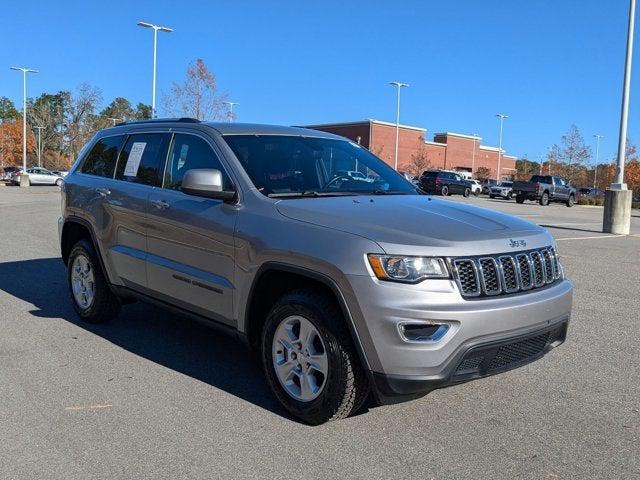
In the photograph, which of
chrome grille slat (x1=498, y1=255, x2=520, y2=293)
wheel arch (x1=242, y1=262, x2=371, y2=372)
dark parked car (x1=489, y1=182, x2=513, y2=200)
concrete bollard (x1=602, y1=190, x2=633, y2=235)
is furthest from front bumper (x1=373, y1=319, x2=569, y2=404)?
dark parked car (x1=489, y1=182, x2=513, y2=200)

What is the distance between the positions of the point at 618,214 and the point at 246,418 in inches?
637

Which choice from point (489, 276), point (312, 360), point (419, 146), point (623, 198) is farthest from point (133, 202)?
point (419, 146)

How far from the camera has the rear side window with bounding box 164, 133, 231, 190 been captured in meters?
4.67

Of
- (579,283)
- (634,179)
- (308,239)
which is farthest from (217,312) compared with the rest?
(634,179)

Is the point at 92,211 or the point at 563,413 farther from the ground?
the point at 92,211

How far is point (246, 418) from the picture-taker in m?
3.87

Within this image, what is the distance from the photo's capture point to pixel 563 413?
4.01 m

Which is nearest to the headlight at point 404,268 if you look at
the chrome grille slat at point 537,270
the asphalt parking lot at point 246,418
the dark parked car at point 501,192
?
the chrome grille slat at point 537,270

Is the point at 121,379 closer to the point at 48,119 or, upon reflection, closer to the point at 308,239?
the point at 308,239

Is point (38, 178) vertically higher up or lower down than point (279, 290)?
higher up

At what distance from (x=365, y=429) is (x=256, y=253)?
1.26m

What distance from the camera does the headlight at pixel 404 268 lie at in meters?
3.35

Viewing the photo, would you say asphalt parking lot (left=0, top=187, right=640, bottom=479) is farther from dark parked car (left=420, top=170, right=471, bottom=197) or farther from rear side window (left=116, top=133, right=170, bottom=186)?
dark parked car (left=420, top=170, right=471, bottom=197)

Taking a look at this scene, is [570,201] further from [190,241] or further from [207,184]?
[207,184]
